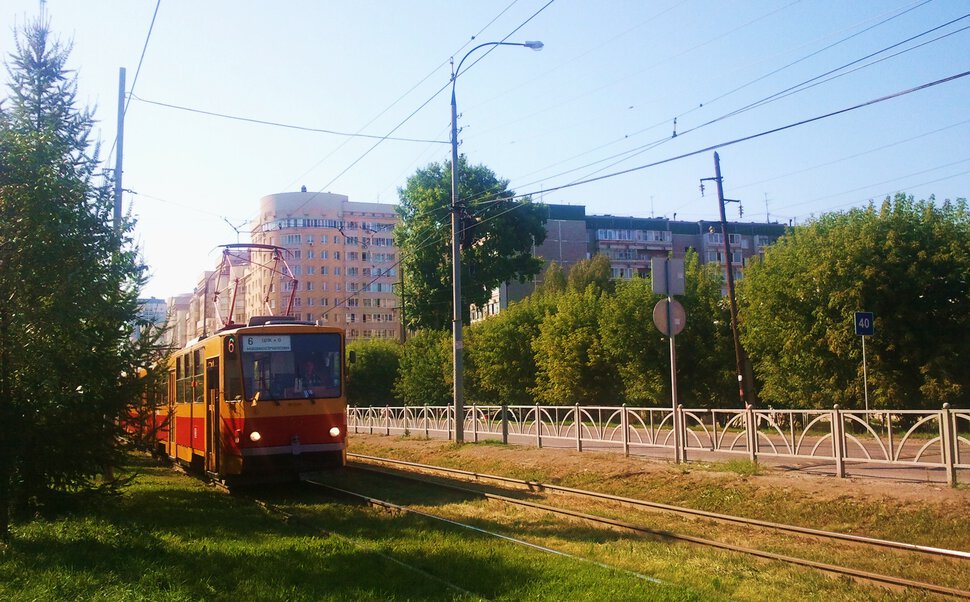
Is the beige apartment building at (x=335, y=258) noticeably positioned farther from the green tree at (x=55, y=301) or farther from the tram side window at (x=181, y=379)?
the green tree at (x=55, y=301)

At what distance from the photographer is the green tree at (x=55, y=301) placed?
10352 millimetres

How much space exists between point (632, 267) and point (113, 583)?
85135 mm

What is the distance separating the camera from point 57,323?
34.9ft

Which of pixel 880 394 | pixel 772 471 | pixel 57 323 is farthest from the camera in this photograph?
pixel 880 394

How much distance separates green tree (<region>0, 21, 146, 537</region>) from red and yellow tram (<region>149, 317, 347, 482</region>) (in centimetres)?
213

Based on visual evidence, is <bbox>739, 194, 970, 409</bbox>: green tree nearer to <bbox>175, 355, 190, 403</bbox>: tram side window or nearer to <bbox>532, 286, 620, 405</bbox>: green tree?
<bbox>532, 286, 620, 405</bbox>: green tree

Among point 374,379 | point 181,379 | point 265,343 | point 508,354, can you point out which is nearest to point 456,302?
point 181,379

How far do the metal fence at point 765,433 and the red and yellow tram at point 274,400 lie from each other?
23.9 feet

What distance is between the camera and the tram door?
1565 centimetres

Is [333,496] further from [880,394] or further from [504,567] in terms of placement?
[880,394]

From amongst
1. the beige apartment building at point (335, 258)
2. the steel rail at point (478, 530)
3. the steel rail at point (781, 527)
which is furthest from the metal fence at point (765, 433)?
the beige apartment building at point (335, 258)

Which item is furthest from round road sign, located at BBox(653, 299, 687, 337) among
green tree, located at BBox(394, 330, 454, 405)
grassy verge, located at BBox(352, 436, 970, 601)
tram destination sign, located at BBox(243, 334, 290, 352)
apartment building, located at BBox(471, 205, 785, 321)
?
apartment building, located at BBox(471, 205, 785, 321)

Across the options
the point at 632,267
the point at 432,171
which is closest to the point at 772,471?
the point at 432,171

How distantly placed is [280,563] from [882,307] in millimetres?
25599
